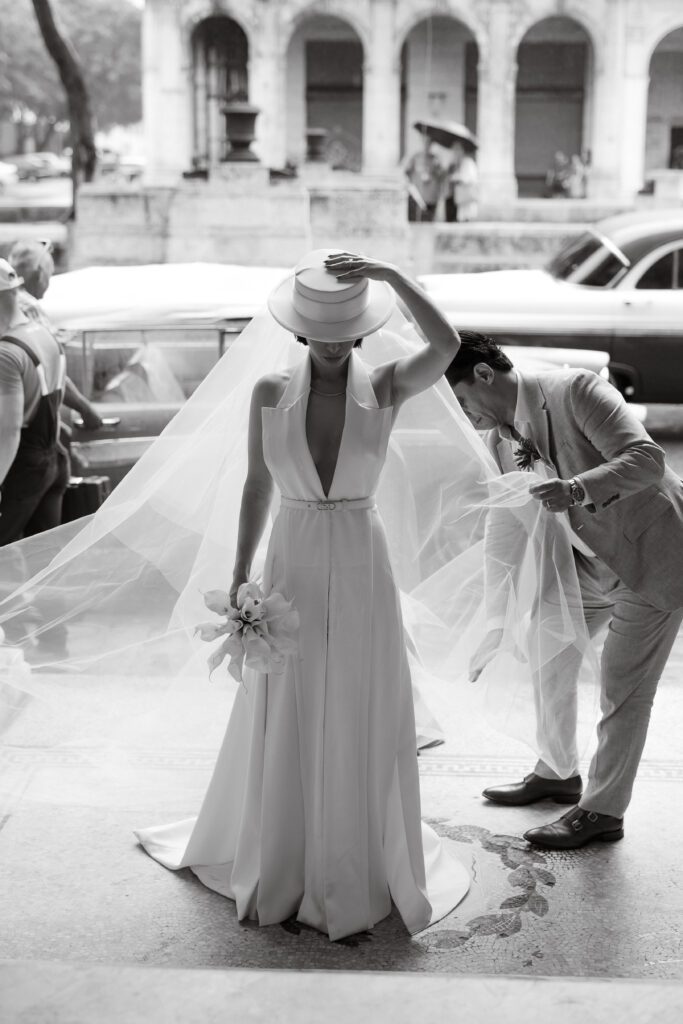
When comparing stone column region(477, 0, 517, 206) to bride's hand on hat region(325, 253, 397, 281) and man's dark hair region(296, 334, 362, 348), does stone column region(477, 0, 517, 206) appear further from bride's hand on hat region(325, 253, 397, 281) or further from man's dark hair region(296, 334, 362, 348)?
bride's hand on hat region(325, 253, 397, 281)

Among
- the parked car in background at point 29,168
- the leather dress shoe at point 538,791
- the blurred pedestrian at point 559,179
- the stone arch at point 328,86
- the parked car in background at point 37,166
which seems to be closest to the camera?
the leather dress shoe at point 538,791

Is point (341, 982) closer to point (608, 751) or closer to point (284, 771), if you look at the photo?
point (284, 771)

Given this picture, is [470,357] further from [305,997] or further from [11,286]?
[11,286]

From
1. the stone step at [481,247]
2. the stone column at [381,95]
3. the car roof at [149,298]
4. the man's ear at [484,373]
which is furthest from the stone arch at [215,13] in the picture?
the man's ear at [484,373]

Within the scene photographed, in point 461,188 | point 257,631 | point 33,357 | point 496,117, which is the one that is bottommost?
point 257,631

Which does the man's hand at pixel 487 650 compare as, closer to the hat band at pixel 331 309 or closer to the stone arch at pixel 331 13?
the hat band at pixel 331 309

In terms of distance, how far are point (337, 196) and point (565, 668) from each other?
1722 cm

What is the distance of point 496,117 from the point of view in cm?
3806

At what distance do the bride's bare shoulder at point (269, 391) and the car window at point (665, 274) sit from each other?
9049 mm

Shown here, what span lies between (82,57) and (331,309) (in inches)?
2097

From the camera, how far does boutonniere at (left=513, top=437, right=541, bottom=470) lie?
14.3ft

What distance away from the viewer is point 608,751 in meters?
4.45

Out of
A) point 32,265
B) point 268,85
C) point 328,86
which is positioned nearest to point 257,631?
point 32,265

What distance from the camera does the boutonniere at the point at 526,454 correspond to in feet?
14.3
